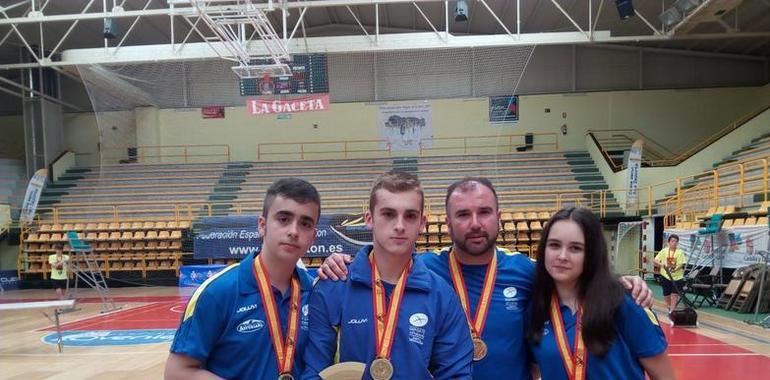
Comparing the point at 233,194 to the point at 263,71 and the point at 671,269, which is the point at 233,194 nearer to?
the point at 263,71

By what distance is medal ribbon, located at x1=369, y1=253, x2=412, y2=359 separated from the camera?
181 centimetres

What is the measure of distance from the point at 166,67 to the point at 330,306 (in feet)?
44.7

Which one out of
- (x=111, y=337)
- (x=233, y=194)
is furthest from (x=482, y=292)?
(x=233, y=194)

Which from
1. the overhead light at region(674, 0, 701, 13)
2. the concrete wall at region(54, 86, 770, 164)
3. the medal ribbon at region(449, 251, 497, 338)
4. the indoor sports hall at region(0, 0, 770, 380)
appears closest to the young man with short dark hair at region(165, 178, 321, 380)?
the medal ribbon at region(449, 251, 497, 338)

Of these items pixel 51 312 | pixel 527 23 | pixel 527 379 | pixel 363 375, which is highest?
pixel 527 23

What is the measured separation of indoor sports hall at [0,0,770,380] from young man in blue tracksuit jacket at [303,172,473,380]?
16.8 ft

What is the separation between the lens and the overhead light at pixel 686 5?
40.5 ft

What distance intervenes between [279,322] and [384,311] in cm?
44

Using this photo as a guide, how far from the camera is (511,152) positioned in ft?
66.1

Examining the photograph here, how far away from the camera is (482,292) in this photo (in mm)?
2148

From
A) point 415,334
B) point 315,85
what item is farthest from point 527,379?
point 315,85

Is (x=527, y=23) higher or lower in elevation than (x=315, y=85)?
higher

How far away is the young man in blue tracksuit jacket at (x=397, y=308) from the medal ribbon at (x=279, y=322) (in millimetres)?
170

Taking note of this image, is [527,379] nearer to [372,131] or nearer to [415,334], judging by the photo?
[415,334]
